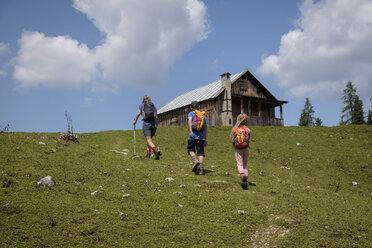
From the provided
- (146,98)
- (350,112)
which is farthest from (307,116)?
(146,98)

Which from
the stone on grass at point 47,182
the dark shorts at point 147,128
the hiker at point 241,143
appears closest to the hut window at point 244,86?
the dark shorts at point 147,128

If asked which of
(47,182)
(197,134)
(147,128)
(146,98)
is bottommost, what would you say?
(47,182)

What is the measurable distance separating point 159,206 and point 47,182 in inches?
105

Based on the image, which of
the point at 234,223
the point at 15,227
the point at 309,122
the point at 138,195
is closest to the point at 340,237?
the point at 234,223

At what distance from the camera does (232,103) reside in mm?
32688

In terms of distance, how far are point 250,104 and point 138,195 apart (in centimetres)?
3039

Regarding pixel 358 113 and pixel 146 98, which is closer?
pixel 146 98

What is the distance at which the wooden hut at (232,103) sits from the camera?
29.3 metres

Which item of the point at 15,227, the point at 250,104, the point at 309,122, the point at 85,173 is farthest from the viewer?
the point at 309,122

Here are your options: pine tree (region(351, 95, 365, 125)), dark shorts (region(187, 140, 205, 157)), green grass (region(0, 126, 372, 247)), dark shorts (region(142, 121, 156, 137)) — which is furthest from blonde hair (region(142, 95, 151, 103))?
pine tree (region(351, 95, 365, 125))

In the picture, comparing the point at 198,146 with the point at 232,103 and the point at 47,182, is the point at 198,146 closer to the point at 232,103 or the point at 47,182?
the point at 47,182

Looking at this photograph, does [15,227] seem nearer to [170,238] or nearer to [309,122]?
[170,238]

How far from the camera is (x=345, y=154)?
1444 centimetres

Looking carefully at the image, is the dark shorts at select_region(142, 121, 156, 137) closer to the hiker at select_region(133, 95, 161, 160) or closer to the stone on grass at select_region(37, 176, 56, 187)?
the hiker at select_region(133, 95, 161, 160)
